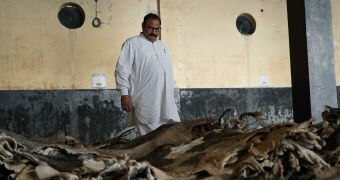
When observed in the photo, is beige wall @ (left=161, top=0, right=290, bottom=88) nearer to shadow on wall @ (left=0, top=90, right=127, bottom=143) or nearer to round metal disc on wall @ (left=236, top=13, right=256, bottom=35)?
round metal disc on wall @ (left=236, top=13, right=256, bottom=35)

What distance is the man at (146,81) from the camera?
4.62 meters

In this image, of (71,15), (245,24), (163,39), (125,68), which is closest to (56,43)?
(71,15)

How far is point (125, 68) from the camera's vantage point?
4664mm

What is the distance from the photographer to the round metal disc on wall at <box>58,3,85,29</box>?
6227 millimetres

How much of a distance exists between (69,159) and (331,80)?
2187 millimetres

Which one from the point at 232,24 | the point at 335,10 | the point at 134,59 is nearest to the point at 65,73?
the point at 134,59

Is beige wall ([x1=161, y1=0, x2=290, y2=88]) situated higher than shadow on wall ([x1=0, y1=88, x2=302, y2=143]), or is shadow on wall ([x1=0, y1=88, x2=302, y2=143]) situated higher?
beige wall ([x1=161, y1=0, x2=290, y2=88])

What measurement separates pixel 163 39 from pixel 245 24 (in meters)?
1.76

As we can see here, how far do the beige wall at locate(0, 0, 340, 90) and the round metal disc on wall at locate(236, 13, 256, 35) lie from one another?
0.09 m

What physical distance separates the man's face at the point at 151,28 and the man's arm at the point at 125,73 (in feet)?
0.75

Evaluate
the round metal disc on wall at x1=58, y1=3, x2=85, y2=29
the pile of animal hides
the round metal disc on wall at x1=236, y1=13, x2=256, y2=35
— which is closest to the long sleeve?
the round metal disc on wall at x1=58, y1=3, x2=85, y2=29

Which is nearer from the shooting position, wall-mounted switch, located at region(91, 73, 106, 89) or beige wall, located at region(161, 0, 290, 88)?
wall-mounted switch, located at region(91, 73, 106, 89)

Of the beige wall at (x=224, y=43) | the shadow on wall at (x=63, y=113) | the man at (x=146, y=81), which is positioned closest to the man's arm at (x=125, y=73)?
the man at (x=146, y=81)

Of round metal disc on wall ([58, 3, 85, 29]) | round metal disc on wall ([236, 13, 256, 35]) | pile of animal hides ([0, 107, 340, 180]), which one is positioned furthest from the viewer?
round metal disc on wall ([236, 13, 256, 35])
